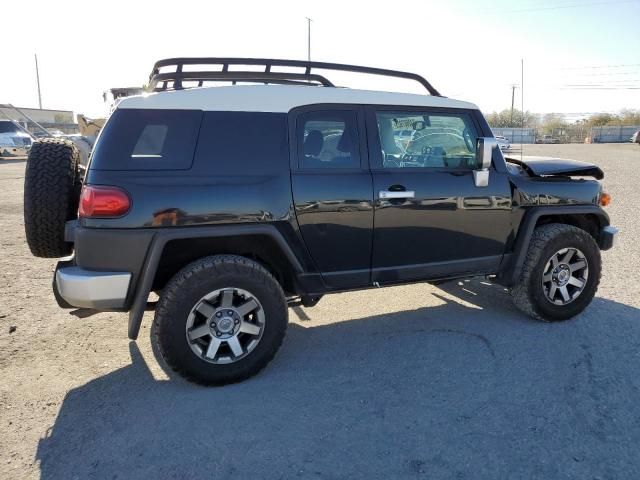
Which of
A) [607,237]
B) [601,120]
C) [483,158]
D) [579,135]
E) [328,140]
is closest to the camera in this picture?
[328,140]

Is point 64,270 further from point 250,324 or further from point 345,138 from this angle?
point 345,138

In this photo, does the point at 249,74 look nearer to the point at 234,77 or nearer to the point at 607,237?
the point at 234,77

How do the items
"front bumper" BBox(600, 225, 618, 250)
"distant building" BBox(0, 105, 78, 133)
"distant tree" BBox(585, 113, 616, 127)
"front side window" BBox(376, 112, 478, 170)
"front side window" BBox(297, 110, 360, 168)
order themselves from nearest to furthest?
1. "front side window" BBox(297, 110, 360, 168)
2. "front side window" BBox(376, 112, 478, 170)
3. "front bumper" BBox(600, 225, 618, 250)
4. "distant building" BBox(0, 105, 78, 133)
5. "distant tree" BBox(585, 113, 616, 127)

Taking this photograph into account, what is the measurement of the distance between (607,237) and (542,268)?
0.88 metres

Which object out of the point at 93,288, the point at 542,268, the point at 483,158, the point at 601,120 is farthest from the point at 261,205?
the point at 601,120

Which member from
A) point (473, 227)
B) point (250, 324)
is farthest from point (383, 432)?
point (473, 227)

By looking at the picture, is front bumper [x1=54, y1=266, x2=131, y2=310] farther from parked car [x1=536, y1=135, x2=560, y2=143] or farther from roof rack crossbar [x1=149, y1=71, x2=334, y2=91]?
parked car [x1=536, y1=135, x2=560, y2=143]

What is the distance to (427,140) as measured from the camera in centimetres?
395

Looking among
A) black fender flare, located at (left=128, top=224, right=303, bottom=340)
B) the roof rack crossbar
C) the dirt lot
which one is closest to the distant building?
the roof rack crossbar

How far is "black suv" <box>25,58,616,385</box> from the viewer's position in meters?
3.07

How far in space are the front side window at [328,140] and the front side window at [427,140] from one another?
24cm

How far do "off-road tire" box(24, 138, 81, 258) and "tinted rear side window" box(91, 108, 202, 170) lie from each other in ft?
1.66

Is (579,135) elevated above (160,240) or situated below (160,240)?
above

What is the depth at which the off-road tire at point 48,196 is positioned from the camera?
10.8 feet
